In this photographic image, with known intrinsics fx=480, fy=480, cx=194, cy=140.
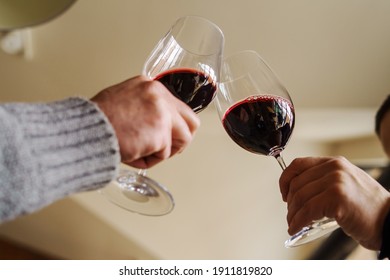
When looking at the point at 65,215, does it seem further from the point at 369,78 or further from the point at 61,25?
the point at 369,78

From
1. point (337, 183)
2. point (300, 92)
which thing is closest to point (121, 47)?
point (300, 92)

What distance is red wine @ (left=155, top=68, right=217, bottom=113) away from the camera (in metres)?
0.59

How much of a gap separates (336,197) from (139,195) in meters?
0.38

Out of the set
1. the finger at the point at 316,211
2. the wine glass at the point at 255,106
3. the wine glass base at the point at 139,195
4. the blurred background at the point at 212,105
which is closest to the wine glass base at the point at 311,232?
the wine glass at the point at 255,106

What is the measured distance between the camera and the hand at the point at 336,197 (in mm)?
538

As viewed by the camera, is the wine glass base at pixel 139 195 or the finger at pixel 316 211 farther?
the wine glass base at pixel 139 195

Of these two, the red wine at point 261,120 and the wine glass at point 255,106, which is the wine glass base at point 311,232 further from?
the red wine at point 261,120

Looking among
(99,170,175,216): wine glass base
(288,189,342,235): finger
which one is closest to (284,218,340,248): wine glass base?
(288,189,342,235): finger

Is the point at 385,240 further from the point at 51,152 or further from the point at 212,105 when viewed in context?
the point at 212,105

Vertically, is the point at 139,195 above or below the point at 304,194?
below

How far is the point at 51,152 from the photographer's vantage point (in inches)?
17.2

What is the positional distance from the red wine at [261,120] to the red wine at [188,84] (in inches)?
1.6

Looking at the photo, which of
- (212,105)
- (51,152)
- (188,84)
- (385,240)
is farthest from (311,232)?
(212,105)

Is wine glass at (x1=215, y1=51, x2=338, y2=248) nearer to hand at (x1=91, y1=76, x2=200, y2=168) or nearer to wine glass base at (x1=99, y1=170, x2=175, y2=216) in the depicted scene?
hand at (x1=91, y1=76, x2=200, y2=168)
